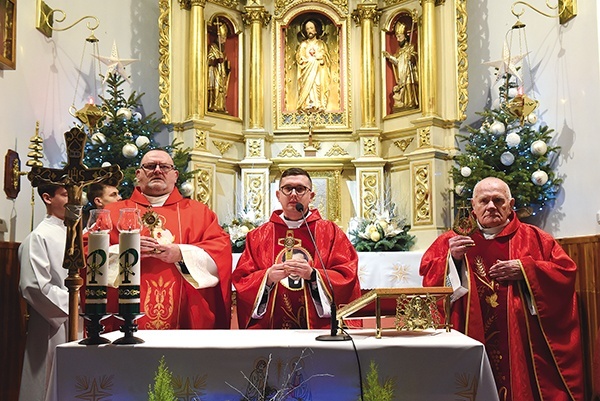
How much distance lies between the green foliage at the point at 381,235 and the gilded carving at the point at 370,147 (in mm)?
1208

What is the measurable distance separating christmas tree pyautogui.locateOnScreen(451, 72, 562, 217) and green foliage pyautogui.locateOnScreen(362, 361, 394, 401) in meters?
4.47

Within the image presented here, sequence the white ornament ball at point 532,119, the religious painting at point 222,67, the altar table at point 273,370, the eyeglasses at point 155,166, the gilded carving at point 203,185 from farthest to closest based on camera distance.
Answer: the religious painting at point 222,67 → the gilded carving at point 203,185 → the white ornament ball at point 532,119 → the eyeglasses at point 155,166 → the altar table at point 273,370

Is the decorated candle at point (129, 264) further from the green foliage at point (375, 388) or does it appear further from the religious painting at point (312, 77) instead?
the religious painting at point (312, 77)

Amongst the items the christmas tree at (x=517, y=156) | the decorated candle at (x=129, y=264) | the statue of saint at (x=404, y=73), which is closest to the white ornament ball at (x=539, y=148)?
the christmas tree at (x=517, y=156)

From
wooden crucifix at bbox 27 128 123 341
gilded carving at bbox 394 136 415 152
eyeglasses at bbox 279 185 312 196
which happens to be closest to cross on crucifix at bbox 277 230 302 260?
eyeglasses at bbox 279 185 312 196

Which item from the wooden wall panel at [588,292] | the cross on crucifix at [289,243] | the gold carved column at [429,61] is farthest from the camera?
the gold carved column at [429,61]

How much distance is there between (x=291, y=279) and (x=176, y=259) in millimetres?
805

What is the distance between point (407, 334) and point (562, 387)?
6.77 ft

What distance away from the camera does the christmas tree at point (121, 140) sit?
7215 millimetres

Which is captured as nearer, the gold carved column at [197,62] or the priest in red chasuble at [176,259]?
the priest in red chasuble at [176,259]

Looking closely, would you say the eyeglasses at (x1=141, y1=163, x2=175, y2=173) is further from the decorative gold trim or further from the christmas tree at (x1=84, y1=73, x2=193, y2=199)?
the decorative gold trim

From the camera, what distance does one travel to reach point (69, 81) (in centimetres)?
782

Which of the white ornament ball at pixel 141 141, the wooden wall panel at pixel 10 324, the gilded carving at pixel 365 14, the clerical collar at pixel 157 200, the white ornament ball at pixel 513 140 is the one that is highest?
the gilded carving at pixel 365 14

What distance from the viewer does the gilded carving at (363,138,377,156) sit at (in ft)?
A: 28.7
